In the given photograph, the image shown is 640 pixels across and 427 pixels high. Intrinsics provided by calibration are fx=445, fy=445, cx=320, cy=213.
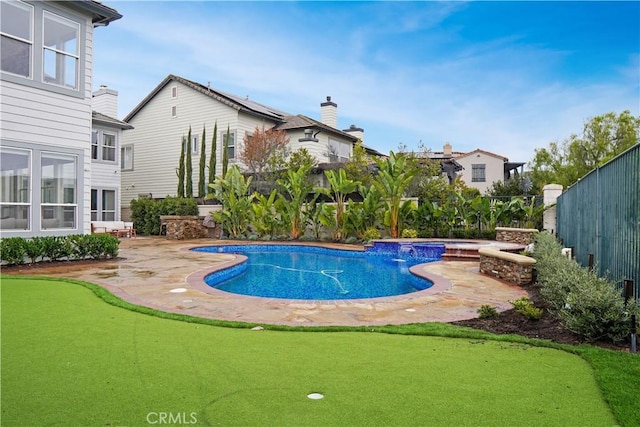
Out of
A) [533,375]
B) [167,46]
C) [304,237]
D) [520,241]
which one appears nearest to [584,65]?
[520,241]

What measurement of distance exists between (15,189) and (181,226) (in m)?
10.7

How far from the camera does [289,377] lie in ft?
12.6

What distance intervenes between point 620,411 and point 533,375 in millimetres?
807

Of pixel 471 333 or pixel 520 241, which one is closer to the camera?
pixel 471 333

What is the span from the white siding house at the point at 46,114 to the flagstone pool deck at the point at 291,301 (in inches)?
77.4

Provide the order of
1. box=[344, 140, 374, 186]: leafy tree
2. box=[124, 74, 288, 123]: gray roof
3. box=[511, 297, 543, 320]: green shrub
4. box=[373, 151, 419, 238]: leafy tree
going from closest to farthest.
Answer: box=[511, 297, 543, 320]: green shrub, box=[373, 151, 419, 238]: leafy tree, box=[344, 140, 374, 186]: leafy tree, box=[124, 74, 288, 123]: gray roof

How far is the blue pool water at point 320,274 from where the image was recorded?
9.79 metres

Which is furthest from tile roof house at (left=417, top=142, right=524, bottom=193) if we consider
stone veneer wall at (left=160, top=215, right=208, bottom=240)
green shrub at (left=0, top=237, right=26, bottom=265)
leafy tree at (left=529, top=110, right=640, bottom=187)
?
green shrub at (left=0, top=237, right=26, bottom=265)

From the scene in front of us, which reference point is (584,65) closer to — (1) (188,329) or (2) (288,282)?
(2) (288,282)

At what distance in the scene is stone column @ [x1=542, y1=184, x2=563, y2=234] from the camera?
17016 mm

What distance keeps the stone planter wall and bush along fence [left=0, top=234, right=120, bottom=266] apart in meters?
10.2

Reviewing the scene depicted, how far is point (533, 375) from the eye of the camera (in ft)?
12.8

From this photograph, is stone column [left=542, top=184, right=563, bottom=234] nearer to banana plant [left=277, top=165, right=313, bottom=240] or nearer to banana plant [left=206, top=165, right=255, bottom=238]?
banana plant [left=277, top=165, right=313, bottom=240]

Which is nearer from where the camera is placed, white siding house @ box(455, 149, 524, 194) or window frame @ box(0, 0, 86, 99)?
window frame @ box(0, 0, 86, 99)
